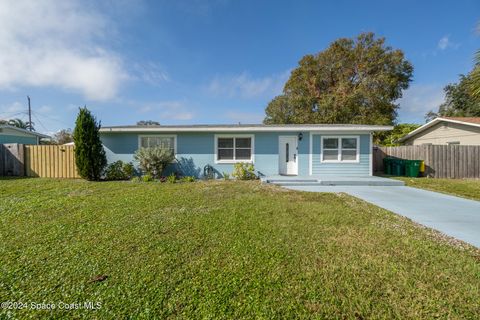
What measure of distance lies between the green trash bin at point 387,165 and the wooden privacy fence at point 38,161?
667 inches

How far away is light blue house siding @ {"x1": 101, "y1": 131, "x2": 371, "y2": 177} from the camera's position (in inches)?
397

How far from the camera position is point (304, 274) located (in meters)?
2.47

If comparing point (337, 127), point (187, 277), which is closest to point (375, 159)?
point (337, 127)

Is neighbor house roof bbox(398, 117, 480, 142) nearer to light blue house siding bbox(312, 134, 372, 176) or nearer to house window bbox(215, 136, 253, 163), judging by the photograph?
light blue house siding bbox(312, 134, 372, 176)

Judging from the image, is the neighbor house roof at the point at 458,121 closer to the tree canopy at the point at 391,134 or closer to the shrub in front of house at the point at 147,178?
the tree canopy at the point at 391,134

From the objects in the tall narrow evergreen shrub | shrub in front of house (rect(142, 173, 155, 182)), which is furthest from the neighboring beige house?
the tall narrow evergreen shrub

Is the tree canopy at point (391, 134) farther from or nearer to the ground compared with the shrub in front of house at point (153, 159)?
farther from the ground

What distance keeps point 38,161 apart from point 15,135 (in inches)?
315

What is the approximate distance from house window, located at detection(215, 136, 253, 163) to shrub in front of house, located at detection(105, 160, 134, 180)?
4327 mm

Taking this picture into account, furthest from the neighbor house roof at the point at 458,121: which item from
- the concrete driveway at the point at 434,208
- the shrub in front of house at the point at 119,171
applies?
the shrub in front of house at the point at 119,171

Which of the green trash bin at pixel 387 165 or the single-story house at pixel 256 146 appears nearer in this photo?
the single-story house at pixel 256 146

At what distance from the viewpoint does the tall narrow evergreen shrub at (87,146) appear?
8.95 metres

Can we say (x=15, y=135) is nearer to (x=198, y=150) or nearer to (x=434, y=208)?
(x=198, y=150)

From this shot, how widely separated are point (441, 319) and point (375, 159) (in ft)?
42.6
